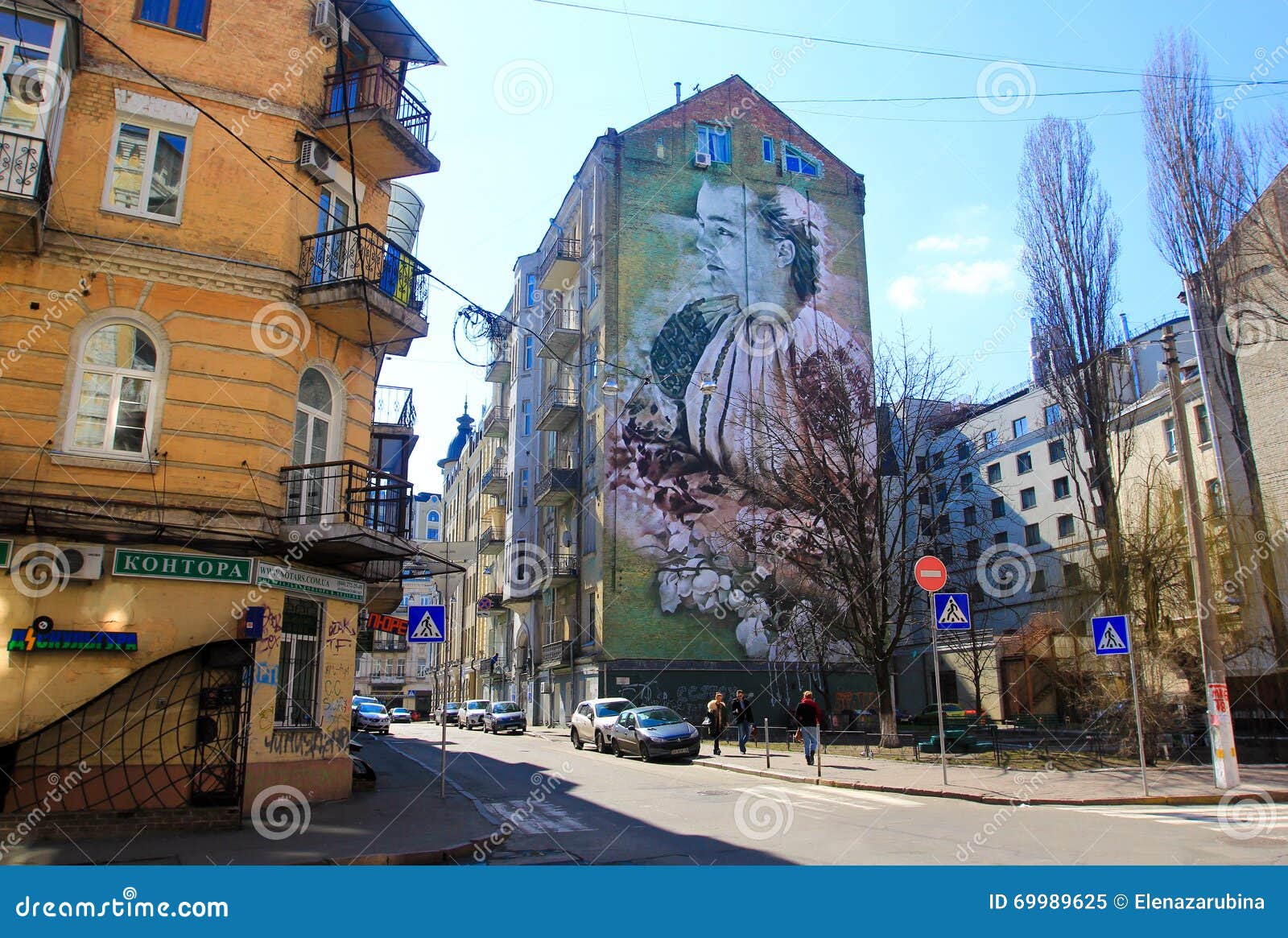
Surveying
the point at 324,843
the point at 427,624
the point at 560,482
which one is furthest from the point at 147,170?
the point at 560,482

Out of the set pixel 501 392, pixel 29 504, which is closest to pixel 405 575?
pixel 29 504

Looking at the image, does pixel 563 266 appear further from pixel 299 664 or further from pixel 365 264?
pixel 299 664

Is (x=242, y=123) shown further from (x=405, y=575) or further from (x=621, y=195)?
(x=621, y=195)

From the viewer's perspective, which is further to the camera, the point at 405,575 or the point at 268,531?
the point at 405,575

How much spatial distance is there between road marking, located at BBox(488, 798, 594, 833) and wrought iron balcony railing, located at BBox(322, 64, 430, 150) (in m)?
11.5

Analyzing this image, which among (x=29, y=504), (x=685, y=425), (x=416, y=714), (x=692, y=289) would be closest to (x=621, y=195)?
(x=692, y=289)

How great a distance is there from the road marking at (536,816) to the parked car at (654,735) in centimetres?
919

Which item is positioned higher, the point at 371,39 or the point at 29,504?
the point at 371,39

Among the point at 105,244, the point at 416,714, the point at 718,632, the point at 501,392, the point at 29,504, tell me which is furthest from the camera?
the point at 416,714

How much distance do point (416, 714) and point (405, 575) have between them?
63.3 meters

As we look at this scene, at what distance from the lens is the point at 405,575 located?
18.1 meters

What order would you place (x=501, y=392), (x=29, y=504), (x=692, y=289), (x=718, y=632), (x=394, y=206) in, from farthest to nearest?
(x=501, y=392), (x=692, y=289), (x=718, y=632), (x=394, y=206), (x=29, y=504)

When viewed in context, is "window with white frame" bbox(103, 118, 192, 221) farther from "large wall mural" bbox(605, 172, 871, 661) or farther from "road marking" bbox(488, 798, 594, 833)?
"large wall mural" bbox(605, 172, 871, 661)

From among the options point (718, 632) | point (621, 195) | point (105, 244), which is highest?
point (621, 195)
